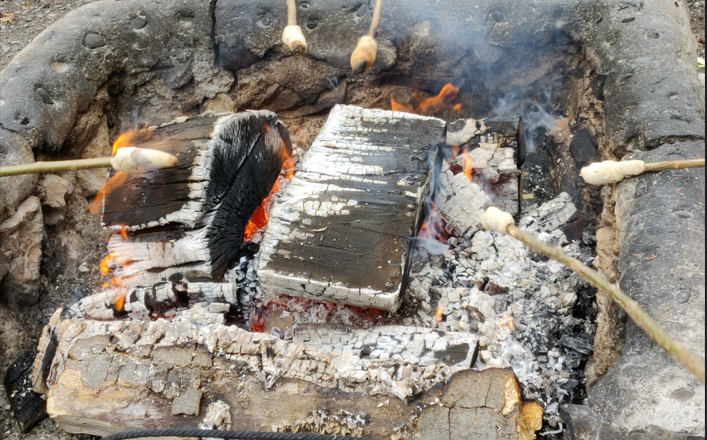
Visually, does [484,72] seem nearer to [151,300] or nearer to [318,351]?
[318,351]

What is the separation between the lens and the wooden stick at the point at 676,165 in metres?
2.36

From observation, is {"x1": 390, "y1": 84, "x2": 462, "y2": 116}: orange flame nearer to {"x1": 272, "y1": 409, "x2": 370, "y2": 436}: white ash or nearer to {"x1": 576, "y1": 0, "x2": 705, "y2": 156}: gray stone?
{"x1": 576, "y1": 0, "x2": 705, "y2": 156}: gray stone

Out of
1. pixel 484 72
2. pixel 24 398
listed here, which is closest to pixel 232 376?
pixel 24 398

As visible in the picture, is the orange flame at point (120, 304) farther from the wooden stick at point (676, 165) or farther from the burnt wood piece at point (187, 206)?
the wooden stick at point (676, 165)

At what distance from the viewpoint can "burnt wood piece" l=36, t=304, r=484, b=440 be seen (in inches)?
83.0

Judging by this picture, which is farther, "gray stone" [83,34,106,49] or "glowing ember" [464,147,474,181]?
"gray stone" [83,34,106,49]

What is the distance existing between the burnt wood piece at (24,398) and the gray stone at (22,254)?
1.40 ft

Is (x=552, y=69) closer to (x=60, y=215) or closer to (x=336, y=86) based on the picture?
(x=336, y=86)

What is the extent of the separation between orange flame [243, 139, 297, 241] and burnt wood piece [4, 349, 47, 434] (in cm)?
127

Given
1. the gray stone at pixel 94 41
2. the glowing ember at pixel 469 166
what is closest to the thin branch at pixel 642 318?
the glowing ember at pixel 469 166

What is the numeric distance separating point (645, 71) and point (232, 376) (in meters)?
2.67

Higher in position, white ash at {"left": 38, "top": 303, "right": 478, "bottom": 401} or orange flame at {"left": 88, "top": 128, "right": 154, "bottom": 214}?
orange flame at {"left": 88, "top": 128, "right": 154, "bottom": 214}

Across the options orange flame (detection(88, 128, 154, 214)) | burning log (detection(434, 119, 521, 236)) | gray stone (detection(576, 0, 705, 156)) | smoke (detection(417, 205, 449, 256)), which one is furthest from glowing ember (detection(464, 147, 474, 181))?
orange flame (detection(88, 128, 154, 214))

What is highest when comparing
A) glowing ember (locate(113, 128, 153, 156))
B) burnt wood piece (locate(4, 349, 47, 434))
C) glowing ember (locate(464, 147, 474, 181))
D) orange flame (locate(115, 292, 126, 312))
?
glowing ember (locate(113, 128, 153, 156))
